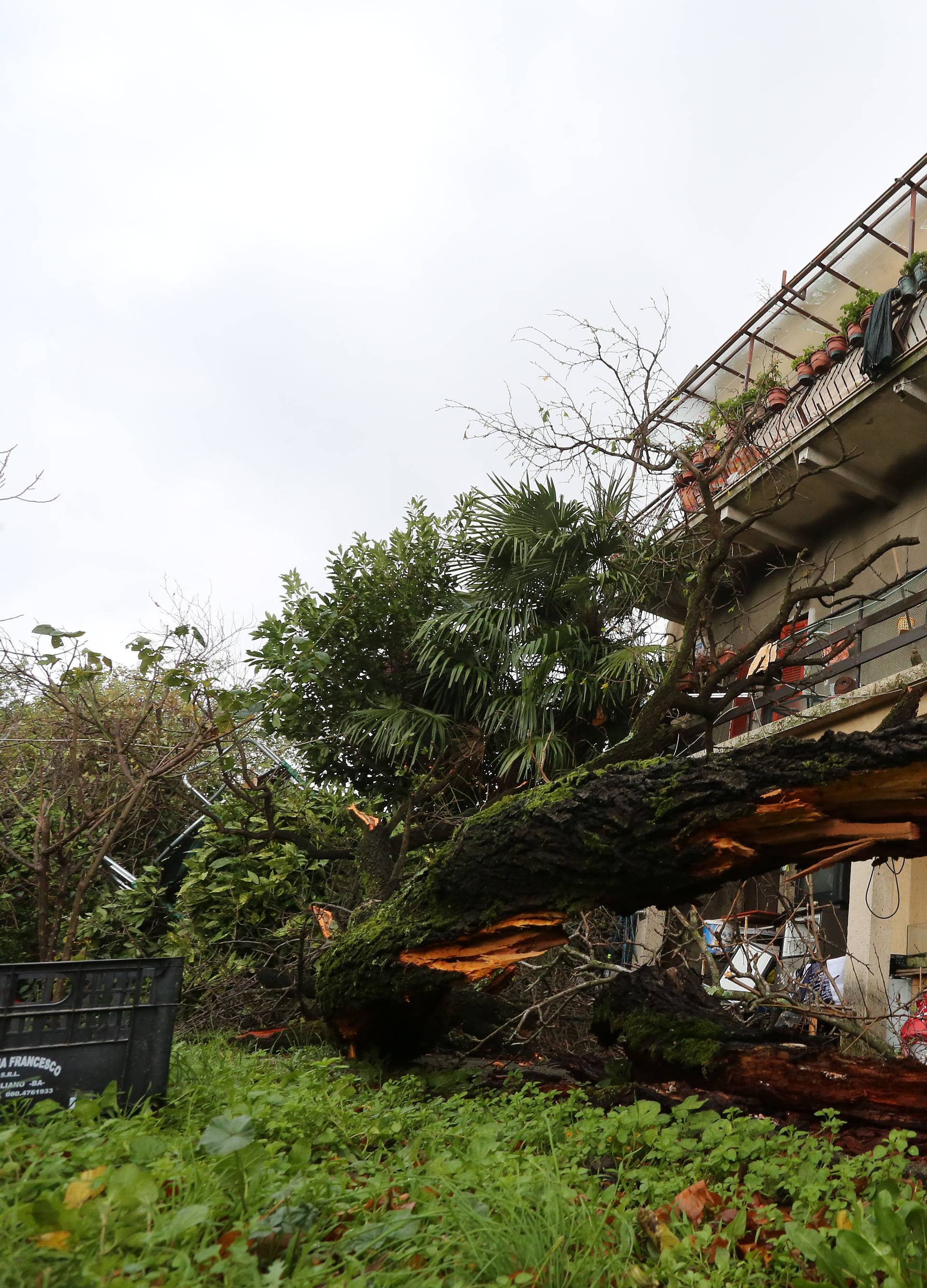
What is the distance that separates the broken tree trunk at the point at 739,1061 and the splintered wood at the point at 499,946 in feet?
1.89

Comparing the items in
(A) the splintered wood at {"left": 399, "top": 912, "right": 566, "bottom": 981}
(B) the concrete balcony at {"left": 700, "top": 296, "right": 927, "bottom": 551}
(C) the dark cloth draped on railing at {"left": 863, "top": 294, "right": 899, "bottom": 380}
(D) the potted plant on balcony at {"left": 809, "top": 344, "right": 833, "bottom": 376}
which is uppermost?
(D) the potted plant on balcony at {"left": 809, "top": 344, "right": 833, "bottom": 376}

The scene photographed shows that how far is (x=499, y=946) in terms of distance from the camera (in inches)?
172

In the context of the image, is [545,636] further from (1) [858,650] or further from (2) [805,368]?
(2) [805,368]

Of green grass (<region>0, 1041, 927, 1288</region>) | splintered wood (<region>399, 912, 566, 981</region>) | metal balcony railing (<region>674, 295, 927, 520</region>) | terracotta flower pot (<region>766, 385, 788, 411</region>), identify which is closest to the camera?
green grass (<region>0, 1041, 927, 1288</region>)

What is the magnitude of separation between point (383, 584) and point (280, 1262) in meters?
8.08

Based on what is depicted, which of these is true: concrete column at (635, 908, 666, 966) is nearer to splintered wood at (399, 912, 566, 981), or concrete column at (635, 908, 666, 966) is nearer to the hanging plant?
the hanging plant

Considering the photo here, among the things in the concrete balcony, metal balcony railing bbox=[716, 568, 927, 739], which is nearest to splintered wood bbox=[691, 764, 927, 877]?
metal balcony railing bbox=[716, 568, 927, 739]

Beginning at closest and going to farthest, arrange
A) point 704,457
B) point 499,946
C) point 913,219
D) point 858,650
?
point 499,946 < point 704,457 < point 858,650 < point 913,219

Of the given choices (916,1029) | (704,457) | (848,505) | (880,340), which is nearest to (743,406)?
(704,457)

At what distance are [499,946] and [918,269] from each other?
8.65 metres

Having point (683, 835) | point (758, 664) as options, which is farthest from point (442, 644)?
point (683, 835)

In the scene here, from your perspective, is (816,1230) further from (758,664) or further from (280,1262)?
(758,664)

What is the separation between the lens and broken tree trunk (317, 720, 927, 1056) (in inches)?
142

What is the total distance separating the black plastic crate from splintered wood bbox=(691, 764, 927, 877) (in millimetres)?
2398
